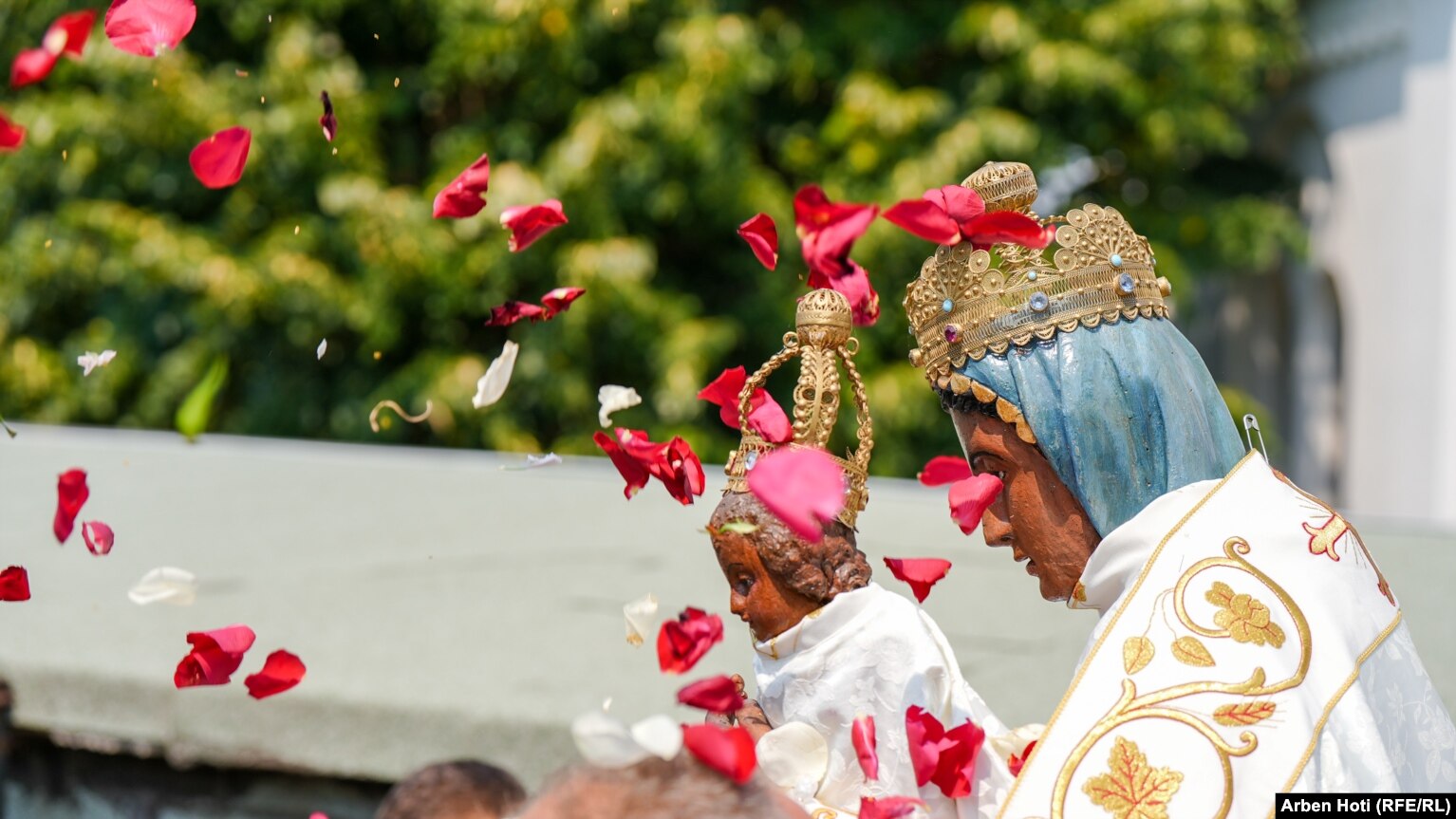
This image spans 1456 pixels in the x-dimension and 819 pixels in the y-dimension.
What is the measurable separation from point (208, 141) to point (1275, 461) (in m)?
10.6

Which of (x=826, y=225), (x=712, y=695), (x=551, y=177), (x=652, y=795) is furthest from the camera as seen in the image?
(x=551, y=177)

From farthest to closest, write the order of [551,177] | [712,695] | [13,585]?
[551,177] < [13,585] < [712,695]

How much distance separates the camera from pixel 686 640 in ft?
5.67

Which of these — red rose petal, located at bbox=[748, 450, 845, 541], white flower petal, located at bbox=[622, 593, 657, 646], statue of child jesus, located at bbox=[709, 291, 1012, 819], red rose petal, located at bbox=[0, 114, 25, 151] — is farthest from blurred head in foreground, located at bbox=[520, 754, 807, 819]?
red rose petal, located at bbox=[0, 114, 25, 151]

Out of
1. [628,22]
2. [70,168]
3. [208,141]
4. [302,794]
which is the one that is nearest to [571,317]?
[628,22]

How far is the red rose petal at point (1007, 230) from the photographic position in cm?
179

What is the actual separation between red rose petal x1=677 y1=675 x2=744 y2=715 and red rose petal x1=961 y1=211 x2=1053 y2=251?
576mm

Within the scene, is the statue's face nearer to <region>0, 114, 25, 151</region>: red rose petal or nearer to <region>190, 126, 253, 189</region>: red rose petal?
<region>190, 126, 253, 189</region>: red rose petal

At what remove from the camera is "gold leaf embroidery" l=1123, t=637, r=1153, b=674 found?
1.60 m

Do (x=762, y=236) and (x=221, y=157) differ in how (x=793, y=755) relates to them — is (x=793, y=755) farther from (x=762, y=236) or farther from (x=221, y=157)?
(x=221, y=157)

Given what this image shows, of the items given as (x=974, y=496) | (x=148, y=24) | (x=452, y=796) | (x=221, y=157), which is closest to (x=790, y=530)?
(x=974, y=496)

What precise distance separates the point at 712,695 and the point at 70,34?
1.00 m

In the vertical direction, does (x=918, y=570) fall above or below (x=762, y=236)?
below

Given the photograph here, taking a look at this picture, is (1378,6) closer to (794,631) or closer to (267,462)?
(267,462)
